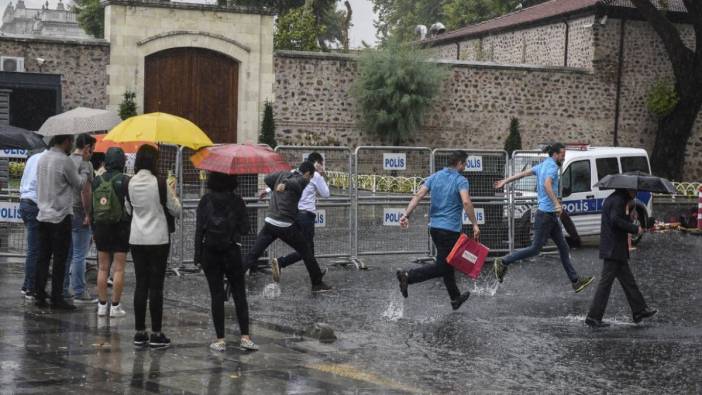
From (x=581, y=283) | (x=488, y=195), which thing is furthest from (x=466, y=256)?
(x=488, y=195)

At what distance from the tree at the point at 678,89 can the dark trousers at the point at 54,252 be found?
91.8 feet

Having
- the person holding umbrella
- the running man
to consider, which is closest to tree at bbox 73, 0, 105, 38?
the running man

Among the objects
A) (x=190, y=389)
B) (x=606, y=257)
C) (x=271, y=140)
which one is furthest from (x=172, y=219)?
(x=271, y=140)

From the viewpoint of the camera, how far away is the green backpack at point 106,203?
10891mm

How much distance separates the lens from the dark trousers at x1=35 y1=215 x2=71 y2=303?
12.0 meters

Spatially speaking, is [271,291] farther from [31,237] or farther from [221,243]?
[221,243]

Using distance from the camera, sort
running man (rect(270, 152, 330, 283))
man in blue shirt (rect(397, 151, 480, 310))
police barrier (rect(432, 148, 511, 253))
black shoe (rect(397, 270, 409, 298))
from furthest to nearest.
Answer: police barrier (rect(432, 148, 511, 253)) → running man (rect(270, 152, 330, 283)) → black shoe (rect(397, 270, 409, 298)) → man in blue shirt (rect(397, 151, 480, 310))

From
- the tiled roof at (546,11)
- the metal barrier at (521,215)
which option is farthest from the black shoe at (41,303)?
the tiled roof at (546,11)

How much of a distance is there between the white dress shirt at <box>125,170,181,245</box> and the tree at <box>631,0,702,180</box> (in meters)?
28.9

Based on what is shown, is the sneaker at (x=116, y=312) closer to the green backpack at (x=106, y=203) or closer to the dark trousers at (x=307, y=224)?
the green backpack at (x=106, y=203)

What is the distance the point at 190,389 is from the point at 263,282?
23.0 ft

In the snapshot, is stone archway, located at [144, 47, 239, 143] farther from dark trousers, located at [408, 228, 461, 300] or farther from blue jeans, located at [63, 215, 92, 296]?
dark trousers, located at [408, 228, 461, 300]

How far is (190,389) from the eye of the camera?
8.40m

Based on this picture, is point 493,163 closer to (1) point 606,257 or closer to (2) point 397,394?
(1) point 606,257
